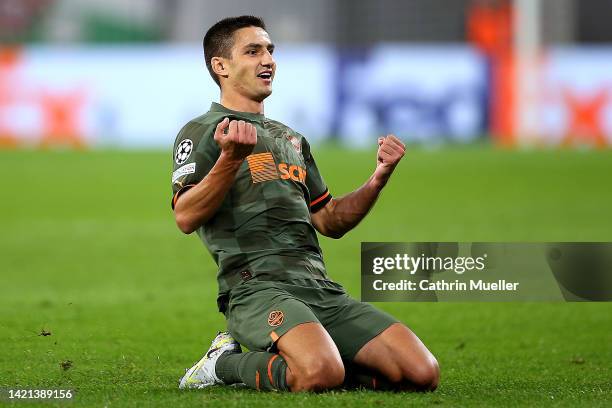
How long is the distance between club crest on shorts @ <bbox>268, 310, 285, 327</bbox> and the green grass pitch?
327 millimetres

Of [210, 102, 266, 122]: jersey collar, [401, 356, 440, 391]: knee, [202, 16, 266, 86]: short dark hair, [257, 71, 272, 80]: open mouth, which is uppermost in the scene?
[202, 16, 266, 86]: short dark hair

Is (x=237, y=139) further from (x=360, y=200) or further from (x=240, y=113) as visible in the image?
(x=360, y=200)

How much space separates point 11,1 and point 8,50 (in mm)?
11805

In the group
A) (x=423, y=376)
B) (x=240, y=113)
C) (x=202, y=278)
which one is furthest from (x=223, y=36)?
(x=202, y=278)

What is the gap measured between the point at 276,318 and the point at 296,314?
90mm

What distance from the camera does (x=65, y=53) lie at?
73.9ft

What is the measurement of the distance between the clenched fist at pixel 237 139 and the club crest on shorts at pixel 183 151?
0.33m

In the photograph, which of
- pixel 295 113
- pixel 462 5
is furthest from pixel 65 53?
pixel 462 5

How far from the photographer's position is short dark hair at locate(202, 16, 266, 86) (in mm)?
5770

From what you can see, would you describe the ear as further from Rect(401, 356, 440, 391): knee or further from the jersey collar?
Rect(401, 356, 440, 391): knee

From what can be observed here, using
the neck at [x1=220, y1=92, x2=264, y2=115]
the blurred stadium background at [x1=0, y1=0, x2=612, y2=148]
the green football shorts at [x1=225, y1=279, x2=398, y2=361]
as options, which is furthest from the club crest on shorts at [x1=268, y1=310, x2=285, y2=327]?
the blurred stadium background at [x1=0, y1=0, x2=612, y2=148]

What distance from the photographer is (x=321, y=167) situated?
18719 mm

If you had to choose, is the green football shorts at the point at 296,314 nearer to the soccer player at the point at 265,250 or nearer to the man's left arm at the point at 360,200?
the soccer player at the point at 265,250

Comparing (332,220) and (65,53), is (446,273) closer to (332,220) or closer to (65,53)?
(332,220)
